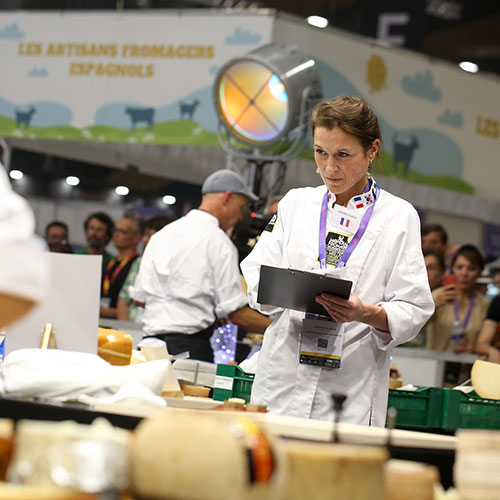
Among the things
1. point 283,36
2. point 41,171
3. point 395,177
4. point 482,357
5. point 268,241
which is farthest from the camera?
point 41,171

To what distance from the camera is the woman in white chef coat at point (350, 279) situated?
99.7 inches

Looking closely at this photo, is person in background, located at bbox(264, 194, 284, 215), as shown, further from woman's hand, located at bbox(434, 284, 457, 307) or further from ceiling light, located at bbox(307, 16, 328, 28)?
ceiling light, located at bbox(307, 16, 328, 28)

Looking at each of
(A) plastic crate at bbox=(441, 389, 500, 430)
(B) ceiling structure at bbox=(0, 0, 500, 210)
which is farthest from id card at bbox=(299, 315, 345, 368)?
(B) ceiling structure at bbox=(0, 0, 500, 210)

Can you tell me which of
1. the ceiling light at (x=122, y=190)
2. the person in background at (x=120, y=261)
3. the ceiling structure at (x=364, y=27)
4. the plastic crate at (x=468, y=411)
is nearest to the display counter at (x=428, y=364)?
the person in background at (x=120, y=261)

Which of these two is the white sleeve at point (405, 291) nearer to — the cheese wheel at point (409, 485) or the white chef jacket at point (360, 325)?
the white chef jacket at point (360, 325)

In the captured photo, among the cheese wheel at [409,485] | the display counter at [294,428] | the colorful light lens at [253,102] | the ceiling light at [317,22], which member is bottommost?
the display counter at [294,428]

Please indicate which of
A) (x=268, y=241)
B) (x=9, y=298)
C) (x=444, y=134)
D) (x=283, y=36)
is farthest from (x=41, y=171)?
(x=9, y=298)

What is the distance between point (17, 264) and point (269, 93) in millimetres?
4374

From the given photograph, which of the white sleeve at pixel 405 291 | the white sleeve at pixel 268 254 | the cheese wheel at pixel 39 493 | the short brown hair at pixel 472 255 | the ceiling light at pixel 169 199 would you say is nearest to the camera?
the cheese wheel at pixel 39 493

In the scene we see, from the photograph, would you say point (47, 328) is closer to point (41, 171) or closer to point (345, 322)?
point (345, 322)

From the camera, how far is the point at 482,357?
553cm

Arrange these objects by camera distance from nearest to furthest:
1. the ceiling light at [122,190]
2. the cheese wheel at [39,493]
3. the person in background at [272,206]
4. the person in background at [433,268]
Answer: the cheese wheel at [39,493], the person in background at [272,206], the person in background at [433,268], the ceiling light at [122,190]

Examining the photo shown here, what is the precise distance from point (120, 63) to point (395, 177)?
7.87ft

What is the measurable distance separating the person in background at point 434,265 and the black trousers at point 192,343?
2.10m
